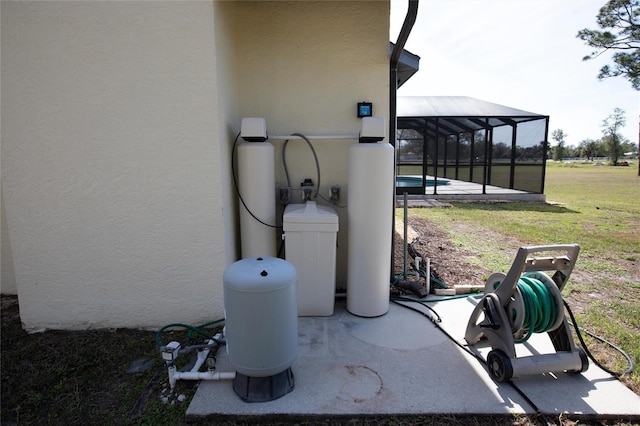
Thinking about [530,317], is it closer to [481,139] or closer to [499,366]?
[499,366]

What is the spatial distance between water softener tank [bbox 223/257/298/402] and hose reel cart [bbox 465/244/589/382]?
4.29ft

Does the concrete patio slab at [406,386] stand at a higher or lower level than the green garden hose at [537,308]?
lower

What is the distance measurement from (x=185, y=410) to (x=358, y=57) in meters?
3.17

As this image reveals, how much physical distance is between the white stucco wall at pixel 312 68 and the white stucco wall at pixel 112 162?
31.1 inches

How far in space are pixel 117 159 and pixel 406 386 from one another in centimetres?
265

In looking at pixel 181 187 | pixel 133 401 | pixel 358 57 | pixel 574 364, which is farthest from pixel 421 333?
pixel 358 57

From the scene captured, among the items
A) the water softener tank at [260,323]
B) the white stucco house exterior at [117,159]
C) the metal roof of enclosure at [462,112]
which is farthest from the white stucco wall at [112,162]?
the metal roof of enclosure at [462,112]

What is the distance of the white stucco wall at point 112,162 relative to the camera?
8.50 ft

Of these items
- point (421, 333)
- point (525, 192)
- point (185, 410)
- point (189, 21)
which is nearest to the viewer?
point (185, 410)

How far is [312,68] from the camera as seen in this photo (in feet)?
11.0

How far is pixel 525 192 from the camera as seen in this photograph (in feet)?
35.4

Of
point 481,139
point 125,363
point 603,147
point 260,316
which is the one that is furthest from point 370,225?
point 603,147

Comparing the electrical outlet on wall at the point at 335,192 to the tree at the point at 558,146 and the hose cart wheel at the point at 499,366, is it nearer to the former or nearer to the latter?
the hose cart wheel at the point at 499,366

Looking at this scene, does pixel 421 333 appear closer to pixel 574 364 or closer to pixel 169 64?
pixel 574 364
